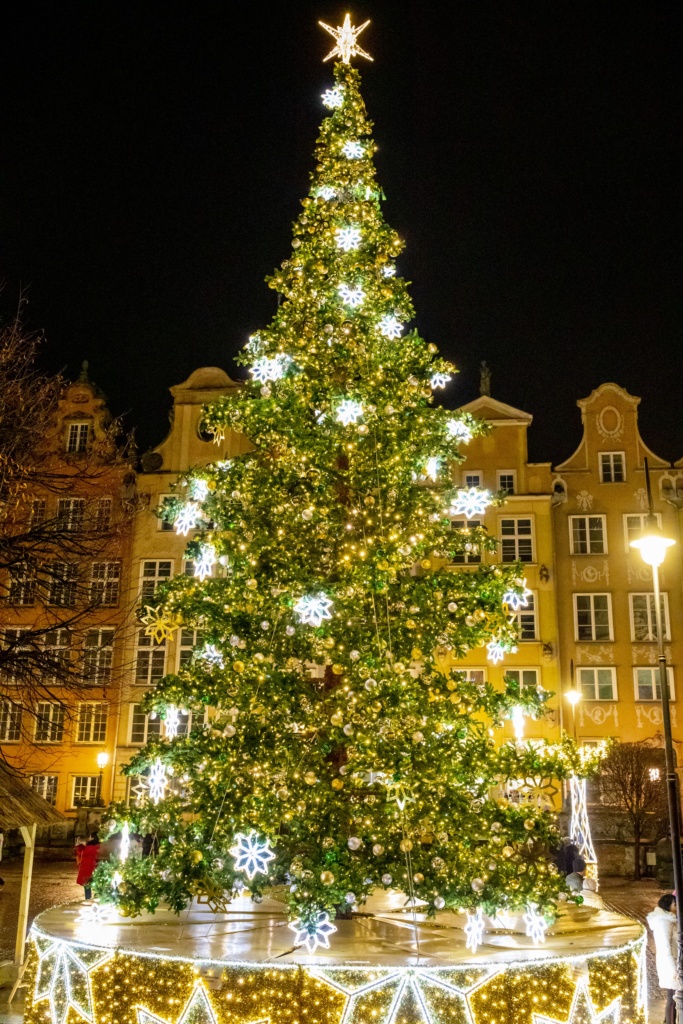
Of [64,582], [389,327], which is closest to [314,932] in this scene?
[389,327]

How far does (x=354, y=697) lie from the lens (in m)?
8.15

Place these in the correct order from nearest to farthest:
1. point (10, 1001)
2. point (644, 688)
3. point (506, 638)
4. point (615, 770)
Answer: point (506, 638) < point (10, 1001) < point (615, 770) < point (644, 688)

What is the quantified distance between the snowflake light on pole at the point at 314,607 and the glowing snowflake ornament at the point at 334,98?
6217 mm

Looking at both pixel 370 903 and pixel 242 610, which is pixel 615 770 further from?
pixel 242 610

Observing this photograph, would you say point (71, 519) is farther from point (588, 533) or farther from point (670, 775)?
point (588, 533)

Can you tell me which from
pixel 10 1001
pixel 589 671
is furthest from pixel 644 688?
pixel 10 1001

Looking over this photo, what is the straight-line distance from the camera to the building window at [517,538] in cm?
3125

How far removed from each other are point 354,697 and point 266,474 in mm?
2691

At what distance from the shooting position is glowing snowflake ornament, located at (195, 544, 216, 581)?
31.0 ft

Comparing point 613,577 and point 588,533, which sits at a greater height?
point 588,533

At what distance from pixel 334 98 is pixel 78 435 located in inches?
994

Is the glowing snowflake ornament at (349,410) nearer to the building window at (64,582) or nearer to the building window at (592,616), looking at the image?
the building window at (64,582)

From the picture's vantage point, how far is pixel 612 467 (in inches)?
1265

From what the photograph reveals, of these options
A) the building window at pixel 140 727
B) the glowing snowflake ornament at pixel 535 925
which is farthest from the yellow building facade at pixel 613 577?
the glowing snowflake ornament at pixel 535 925
